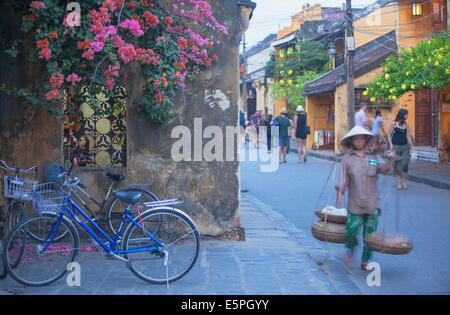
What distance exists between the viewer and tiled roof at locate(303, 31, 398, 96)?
25778mm

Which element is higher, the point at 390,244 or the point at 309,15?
the point at 309,15

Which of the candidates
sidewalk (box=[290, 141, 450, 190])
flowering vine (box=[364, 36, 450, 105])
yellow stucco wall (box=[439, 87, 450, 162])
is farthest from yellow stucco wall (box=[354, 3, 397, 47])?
flowering vine (box=[364, 36, 450, 105])

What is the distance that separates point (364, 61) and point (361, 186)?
2112cm

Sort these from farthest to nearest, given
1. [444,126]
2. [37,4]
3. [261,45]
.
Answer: [261,45]
[444,126]
[37,4]

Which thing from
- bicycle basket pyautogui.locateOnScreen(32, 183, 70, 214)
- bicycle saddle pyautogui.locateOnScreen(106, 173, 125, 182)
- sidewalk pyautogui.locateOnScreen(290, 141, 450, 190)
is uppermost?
bicycle saddle pyautogui.locateOnScreen(106, 173, 125, 182)

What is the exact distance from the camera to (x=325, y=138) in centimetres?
3025

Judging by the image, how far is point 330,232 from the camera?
6.95 m

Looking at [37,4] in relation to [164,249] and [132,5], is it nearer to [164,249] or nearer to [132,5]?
[132,5]

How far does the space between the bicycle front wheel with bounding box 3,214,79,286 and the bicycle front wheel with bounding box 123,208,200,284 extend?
0.59 m

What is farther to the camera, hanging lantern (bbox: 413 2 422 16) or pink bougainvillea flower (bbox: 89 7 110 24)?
hanging lantern (bbox: 413 2 422 16)

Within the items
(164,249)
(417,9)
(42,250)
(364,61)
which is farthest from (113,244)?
(364,61)

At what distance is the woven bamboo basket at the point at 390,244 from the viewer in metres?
6.43

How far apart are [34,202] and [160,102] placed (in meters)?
2.34

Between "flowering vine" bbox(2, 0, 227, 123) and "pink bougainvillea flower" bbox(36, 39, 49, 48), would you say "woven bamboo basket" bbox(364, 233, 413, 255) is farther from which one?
"pink bougainvillea flower" bbox(36, 39, 49, 48)
